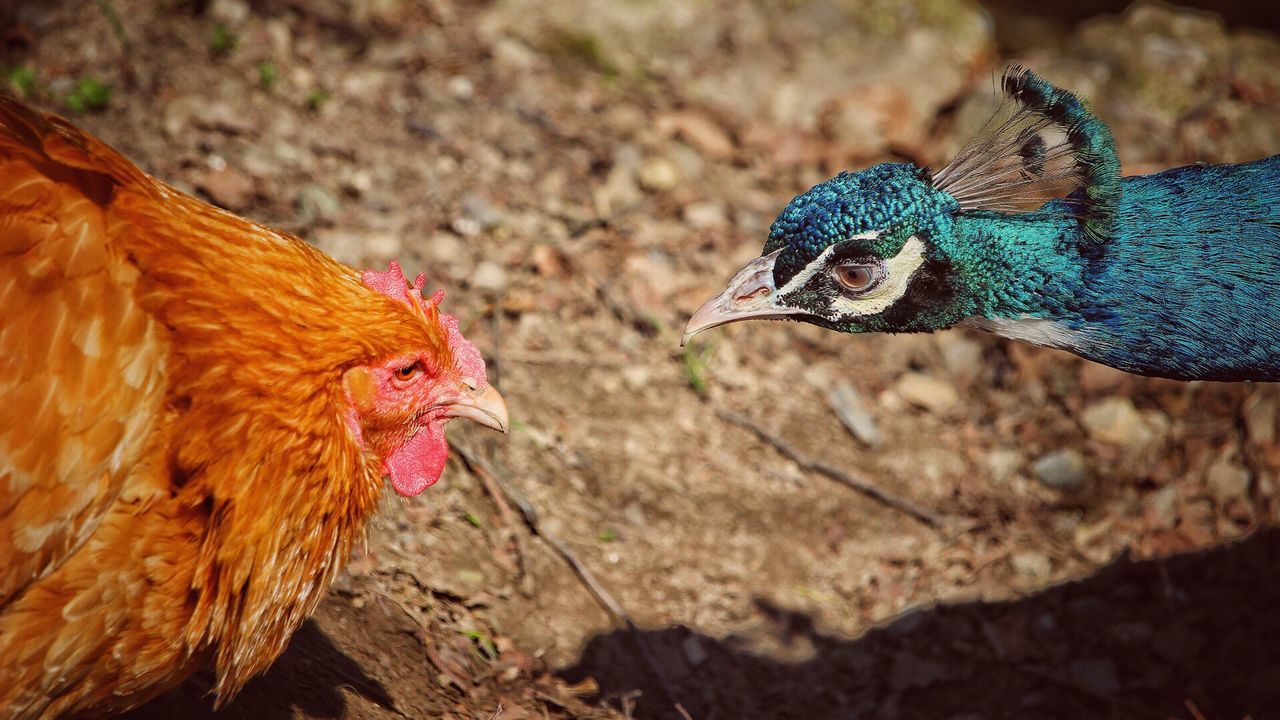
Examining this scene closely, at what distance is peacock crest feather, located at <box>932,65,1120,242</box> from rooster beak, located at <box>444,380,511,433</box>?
55.4 inches

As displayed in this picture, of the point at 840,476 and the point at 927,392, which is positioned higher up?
the point at 927,392

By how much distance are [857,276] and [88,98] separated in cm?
332

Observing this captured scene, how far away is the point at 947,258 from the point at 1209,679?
6.65ft

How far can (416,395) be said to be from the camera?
8.24 ft

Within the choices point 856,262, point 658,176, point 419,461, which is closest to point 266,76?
point 658,176

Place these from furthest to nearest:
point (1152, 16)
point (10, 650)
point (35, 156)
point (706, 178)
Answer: point (1152, 16), point (706, 178), point (35, 156), point (10, 650)

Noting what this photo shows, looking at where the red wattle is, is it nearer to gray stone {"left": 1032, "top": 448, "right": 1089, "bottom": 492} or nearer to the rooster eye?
the rooster eye

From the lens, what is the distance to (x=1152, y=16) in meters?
5.82

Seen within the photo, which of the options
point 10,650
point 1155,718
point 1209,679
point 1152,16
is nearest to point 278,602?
point 10,650

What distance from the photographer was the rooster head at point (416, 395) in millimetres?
2416

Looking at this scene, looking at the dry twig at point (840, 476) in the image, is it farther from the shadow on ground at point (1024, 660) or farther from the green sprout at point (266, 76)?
the green sprout at point (266, 76)

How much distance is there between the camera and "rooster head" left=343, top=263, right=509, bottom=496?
2416mm

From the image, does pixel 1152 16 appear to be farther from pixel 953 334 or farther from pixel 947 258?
pixel 947 258

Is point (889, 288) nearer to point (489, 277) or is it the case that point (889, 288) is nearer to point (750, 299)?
point (750, 299)
